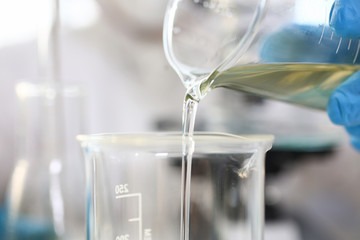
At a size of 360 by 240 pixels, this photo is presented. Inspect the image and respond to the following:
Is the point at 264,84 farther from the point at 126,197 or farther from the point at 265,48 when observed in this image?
the point at 126,197

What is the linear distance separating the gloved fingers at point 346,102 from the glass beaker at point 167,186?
0.17m

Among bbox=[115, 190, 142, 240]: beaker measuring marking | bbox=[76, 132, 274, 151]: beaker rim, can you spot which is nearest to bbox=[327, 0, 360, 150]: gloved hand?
bbox=[76, 132, 274, 151]: beaker rim

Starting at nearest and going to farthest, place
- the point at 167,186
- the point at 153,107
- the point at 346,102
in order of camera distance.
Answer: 1. the point at 167,186
2. the point at 346,102
3. the point at 153,107

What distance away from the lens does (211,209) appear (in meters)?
0.61

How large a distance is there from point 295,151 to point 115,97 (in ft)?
2.28

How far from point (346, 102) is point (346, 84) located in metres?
0.03

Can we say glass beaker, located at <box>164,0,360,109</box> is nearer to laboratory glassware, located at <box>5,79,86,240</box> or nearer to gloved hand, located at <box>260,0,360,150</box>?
gloved hand, located at <box>260,0,360,150</box>

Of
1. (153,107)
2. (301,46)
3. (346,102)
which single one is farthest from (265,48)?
(153,107)

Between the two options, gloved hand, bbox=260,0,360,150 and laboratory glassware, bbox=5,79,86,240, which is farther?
laboratory glassware, bbox=5,79,86,240

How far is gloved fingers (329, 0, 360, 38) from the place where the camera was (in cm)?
64

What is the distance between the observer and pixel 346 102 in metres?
0.72

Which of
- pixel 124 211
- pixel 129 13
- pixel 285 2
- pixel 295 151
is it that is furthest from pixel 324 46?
pixel 129 13

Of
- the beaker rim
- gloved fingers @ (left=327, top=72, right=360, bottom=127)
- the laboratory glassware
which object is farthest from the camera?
the laboratory glassware

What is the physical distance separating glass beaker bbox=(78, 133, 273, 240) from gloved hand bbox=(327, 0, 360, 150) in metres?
0.17
